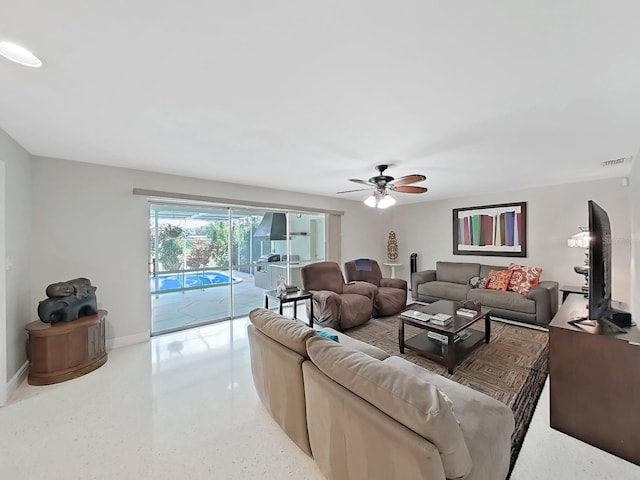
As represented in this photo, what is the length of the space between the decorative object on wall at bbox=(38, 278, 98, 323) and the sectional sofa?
2263mm

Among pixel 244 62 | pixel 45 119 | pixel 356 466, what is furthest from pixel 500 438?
pixel 45 119

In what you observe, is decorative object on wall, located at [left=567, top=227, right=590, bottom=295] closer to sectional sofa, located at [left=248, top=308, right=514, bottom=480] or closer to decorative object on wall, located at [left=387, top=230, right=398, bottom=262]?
decorative object on wall, located at [left=387, top=230, right=398, bottom=262]

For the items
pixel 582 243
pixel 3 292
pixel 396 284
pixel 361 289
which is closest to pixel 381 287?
pixel 396 284

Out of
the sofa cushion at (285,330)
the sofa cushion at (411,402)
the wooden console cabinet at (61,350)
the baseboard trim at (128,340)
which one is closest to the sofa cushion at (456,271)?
the sofa cushion at (285,330)

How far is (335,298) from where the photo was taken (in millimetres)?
3775

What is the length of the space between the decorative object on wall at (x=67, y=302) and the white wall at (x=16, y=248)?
19 centimetres

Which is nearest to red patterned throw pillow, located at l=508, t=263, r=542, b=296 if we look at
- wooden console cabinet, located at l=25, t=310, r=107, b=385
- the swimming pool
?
the swimming pool

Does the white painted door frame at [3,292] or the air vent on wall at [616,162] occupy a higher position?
the air vent on wall at [616,162]

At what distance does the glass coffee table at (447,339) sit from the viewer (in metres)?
2.62

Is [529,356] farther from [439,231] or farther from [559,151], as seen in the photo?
[439,231]

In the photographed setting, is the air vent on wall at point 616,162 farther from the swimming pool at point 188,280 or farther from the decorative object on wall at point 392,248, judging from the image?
the swimming pool at point 188,280

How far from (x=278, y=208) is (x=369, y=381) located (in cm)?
404

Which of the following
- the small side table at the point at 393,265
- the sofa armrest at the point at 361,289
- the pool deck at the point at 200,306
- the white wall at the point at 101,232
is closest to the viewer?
the white wall at the point at 101,232

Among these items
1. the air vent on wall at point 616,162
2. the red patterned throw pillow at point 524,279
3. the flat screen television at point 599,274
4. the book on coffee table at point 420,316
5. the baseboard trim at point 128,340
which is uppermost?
the air vent on wall at point 616,162
